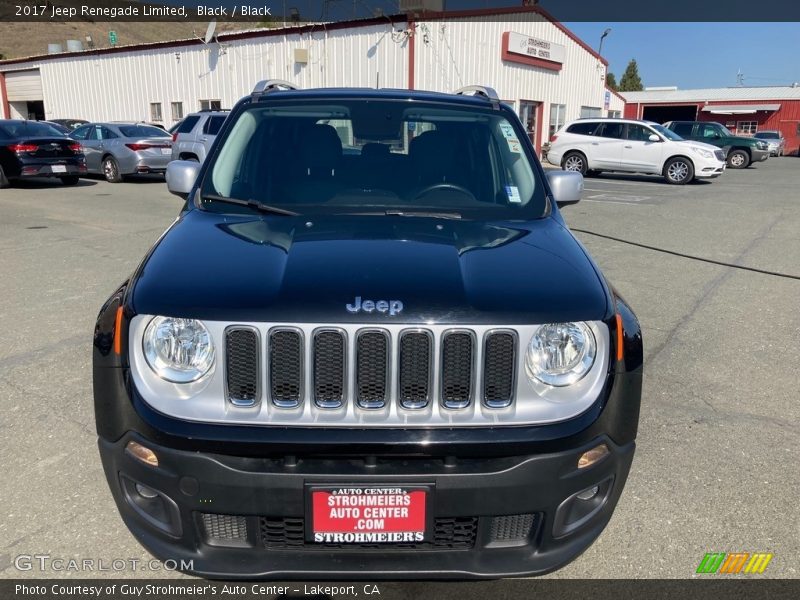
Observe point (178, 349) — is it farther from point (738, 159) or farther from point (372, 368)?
point (738, 159)

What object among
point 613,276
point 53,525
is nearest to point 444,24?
point 613,276

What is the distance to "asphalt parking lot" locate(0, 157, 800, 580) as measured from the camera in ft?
8.81

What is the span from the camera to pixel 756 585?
247 centimetres

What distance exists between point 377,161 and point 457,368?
162cm

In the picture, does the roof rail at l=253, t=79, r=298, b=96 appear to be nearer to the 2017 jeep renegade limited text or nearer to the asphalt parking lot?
the 2017 jeep renegade limited text

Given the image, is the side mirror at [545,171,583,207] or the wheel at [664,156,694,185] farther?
the wheel at [664,156,694,185]

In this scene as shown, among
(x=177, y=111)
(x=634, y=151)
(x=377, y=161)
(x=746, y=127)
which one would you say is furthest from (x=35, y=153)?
(x=746, y=127)

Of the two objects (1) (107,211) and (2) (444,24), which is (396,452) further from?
(2) (444,24)

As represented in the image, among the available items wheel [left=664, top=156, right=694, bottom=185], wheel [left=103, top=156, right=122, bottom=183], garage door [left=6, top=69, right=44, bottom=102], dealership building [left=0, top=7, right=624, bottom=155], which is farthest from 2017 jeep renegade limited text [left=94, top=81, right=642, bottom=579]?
garage door [left=6, top=69, right=44, bottom=102]

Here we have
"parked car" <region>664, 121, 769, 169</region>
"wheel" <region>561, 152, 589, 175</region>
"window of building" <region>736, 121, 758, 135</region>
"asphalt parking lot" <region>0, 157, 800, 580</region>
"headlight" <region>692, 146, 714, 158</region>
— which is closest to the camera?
"asphalt parking lot" <region>0, 157, 800, 580</region>

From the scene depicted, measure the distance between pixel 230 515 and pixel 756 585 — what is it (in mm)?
1947

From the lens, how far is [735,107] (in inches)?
2152

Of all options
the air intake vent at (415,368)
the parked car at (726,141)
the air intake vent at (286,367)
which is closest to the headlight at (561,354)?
the air intake vent at (415,368)

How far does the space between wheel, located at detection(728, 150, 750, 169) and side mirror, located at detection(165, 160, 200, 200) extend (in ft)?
102
